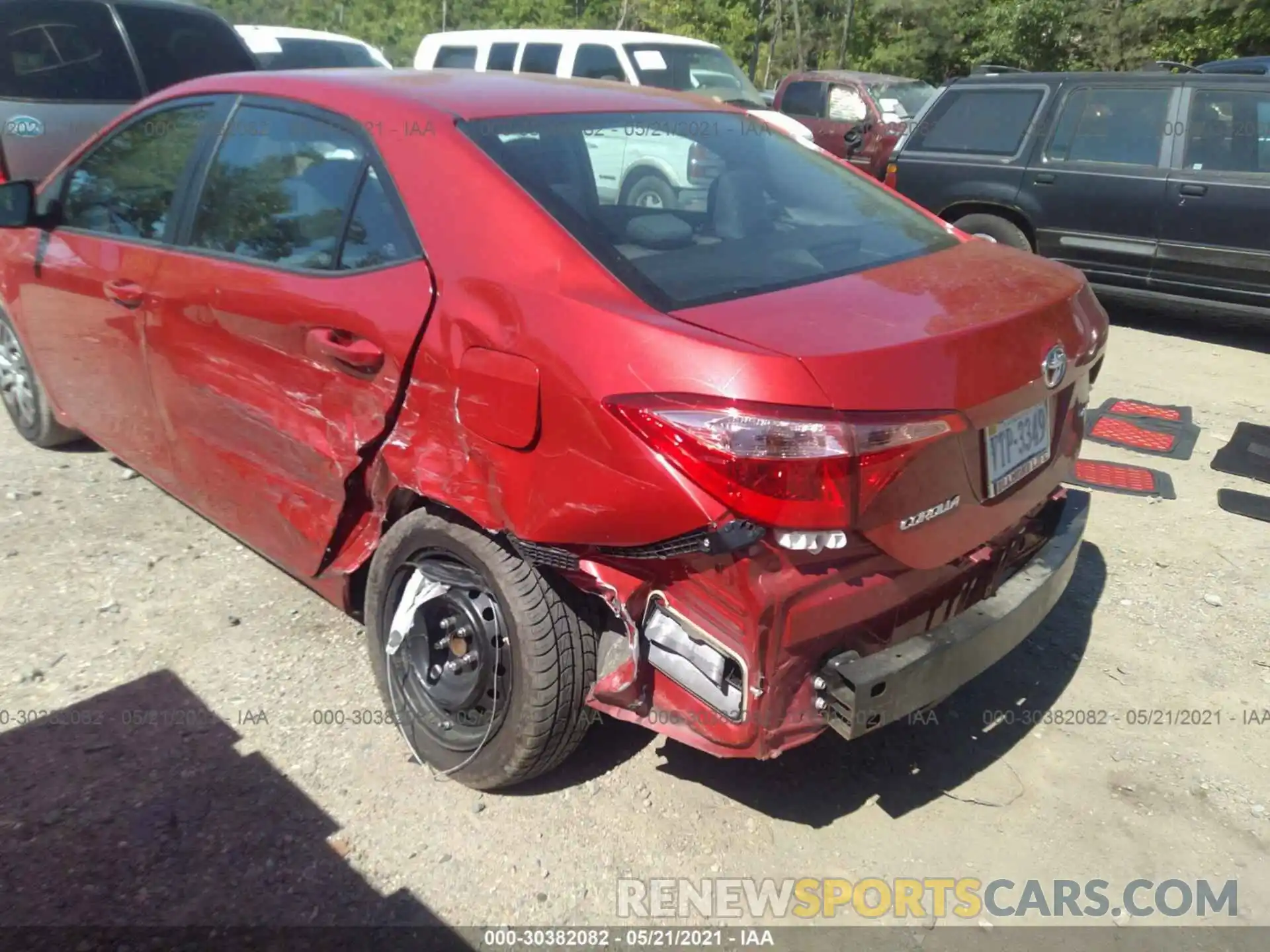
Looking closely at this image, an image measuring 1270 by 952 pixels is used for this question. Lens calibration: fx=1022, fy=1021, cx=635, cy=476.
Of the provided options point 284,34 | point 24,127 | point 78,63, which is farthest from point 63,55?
point 284,34

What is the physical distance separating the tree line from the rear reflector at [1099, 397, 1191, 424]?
20349 mm

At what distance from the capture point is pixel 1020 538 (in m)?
2.71

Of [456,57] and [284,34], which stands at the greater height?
[284,34]

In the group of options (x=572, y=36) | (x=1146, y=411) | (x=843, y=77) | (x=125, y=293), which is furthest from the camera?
(x=843, y=77)

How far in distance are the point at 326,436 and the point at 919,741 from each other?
193cm

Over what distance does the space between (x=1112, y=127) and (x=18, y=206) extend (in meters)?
6.90

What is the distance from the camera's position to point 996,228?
780cm

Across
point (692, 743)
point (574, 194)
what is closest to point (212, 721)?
point (692, 743)

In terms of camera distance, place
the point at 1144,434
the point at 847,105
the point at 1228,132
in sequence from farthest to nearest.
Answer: the point at 847,105 < the point at 1228,132 < the point at 1144,434

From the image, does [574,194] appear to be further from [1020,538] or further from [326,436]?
[1020,538]

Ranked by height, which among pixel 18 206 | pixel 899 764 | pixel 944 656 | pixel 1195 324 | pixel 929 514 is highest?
pixel 18 206

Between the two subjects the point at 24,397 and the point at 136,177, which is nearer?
the point at 136,177

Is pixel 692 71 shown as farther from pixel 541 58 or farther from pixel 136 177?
pixel 136 177

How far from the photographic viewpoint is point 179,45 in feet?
24.1
